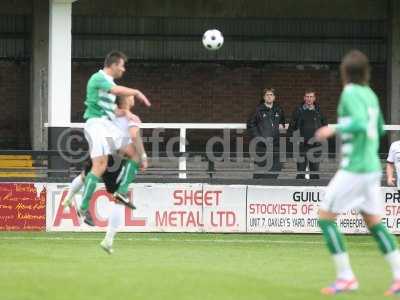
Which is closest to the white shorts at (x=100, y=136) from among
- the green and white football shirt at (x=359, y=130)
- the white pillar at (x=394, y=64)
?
the green and white football shirt at (x=359, y=130)

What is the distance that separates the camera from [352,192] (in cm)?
1001

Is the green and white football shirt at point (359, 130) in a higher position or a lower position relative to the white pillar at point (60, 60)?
lower

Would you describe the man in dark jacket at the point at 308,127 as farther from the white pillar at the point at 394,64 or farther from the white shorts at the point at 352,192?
the white shorts at the point at 352,192

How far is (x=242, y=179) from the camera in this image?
814 inches

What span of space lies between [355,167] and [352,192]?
0.74 feet

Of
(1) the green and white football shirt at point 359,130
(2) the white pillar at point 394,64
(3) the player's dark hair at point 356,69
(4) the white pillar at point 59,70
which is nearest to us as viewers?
(1) the green and white football shirt at point 359,130

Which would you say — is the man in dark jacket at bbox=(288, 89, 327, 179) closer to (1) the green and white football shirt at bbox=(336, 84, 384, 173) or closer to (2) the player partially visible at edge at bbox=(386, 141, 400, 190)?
(2) the player partially visible at edge at bbox=(386, 141, 400, 190)

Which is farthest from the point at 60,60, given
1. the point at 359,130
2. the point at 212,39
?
the point at 359,130

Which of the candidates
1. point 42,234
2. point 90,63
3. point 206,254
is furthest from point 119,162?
point 90,63

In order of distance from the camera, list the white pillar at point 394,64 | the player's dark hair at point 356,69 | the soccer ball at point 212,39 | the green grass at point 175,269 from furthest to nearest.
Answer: the white pillar at point 394,64 → the soccer ball at point 212,39 → the green grass at point 175,269 → the player's dark hair at point 356,69

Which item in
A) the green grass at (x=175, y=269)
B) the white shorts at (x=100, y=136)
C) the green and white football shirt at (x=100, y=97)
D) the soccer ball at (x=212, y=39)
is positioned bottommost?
the green grass at (x=175, y=269)

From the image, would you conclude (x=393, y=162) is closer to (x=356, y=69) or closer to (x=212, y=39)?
(x=212, y=39)

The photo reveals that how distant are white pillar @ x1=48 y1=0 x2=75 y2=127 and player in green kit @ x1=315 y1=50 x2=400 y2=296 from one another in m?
11.1

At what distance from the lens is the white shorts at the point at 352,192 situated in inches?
393
